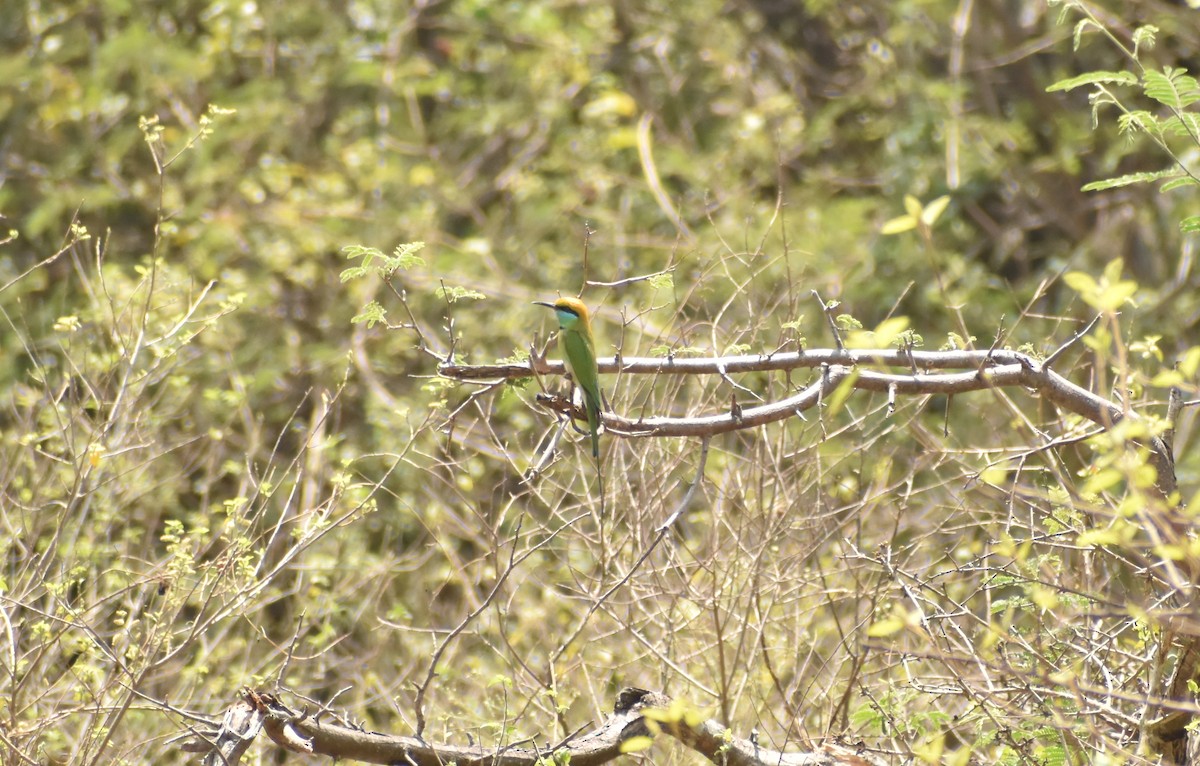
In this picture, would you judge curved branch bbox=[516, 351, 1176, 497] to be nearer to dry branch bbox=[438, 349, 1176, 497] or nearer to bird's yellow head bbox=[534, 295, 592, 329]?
dry branch bbox=[438, 349, 1176, 497]

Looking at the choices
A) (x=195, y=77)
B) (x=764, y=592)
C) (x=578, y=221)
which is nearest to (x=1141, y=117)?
(x=764, y=592)

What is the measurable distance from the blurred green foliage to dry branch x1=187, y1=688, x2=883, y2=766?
4.08ft

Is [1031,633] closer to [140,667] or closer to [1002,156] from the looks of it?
[140,667]

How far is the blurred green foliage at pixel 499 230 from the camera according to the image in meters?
6.52

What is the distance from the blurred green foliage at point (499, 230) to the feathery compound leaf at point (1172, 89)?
2.09 m

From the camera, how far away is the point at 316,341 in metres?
10.7

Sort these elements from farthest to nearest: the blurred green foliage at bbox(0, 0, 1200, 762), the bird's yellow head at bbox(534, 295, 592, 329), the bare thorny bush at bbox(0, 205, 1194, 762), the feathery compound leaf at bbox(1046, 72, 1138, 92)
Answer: the blurred green foliage at bbox(0, 0, 1200, 762) < the bird's yellow head at bbox(534, 295, 592, 329) < the bare thorny bush at bbox(0, 205, 1194, 762) < the feathery compound leaf at bbox(1046, 72, 1138, 92)

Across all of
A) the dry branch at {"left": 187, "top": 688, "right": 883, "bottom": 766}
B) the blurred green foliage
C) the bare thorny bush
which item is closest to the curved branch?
the bare thorny bush

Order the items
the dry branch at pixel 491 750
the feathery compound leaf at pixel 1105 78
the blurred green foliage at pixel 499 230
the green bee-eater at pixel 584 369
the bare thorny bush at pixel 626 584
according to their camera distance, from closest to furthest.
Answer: the dry branch at pixel 491 750 → the feathery compound leaf at pixel 1105 78 → the bare thorny bush at pixel 626 584 → the green bee-eater at pixel 584 369 → the blurred green foliage at pixel 499 230

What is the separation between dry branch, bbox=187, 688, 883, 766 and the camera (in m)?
4.02

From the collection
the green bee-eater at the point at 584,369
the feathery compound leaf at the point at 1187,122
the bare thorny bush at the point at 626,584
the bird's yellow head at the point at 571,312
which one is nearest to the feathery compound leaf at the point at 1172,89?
the feathery compound leaf at the point at 1187,122

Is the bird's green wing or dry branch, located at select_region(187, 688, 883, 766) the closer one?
dry branch, located at select_region(187, 688, 883, 766)

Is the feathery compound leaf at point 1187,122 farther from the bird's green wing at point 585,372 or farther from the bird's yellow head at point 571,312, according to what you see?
the bird's yellow head at point 571,312

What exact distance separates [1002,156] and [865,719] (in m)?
8.00
